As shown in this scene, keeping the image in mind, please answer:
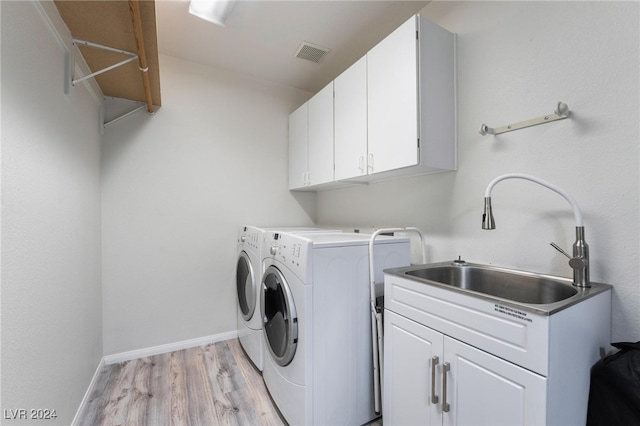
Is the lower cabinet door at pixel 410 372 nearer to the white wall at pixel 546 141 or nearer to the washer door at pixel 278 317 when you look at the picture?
the washer door at pixel 278 317

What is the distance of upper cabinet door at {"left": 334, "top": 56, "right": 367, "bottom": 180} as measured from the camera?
1842 millimetres

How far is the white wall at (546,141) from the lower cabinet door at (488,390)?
22.9 inches

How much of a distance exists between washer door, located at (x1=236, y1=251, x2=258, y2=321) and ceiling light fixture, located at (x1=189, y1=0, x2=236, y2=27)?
1.74m

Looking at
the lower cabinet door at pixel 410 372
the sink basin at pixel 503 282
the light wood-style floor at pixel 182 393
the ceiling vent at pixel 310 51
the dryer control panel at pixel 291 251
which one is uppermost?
the ceiling vent at pixel 310 51

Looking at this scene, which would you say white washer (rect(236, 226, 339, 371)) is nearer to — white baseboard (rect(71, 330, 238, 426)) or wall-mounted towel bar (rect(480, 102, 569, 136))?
white baseboard (rect(71, 330, 238, 426))

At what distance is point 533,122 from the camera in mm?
1319

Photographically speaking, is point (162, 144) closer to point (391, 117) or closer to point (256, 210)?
point (256, 210)

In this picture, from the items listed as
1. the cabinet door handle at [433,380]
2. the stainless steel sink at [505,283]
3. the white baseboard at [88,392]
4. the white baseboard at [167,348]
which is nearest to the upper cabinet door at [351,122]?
the stainless steel sink at [505,283]

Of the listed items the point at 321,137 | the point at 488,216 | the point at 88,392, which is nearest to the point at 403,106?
the point at 488,216

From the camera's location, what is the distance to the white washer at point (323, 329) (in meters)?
1.40

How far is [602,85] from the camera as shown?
3.67 ft

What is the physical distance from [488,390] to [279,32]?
2484 mm

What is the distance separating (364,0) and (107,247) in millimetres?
2661

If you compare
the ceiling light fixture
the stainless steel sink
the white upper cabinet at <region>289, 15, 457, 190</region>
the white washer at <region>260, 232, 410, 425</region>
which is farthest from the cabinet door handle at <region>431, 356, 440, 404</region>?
the ceiling light fixture
